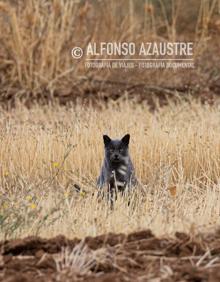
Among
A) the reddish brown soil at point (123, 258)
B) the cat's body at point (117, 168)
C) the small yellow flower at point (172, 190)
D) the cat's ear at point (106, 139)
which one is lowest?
the reddish brown soil at point (123, 258)

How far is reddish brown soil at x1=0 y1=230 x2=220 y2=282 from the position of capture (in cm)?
455

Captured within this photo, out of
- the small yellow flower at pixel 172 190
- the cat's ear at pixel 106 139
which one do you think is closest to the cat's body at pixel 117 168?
the cat's ear at pixel 106 139

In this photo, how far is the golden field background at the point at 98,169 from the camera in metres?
6.02

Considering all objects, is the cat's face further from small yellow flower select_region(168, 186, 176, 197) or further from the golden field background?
small yellow flower select_region(168, 186, 176, 197)

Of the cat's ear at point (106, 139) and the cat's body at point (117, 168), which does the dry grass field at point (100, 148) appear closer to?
the cat's body at point (117, 168)

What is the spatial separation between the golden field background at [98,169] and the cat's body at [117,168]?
0.18 metres

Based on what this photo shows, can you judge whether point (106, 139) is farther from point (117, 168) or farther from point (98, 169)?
point (98, 169)

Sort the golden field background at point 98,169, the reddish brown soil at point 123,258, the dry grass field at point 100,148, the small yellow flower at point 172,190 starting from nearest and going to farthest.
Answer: the reddish brown soil at point 123,258
the dry grass field at point 100,148
the golden field background at point 98,169
the small yellow flower at point 172,190

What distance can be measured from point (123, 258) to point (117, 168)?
2876 millimetres

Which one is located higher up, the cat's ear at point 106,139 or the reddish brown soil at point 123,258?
the cat's ear at point 106,139

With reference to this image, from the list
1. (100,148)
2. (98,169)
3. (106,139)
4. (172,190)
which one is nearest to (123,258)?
(172,190)

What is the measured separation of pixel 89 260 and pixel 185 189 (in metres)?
3.16

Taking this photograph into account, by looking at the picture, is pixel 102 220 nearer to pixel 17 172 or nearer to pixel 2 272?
pixel 2 272

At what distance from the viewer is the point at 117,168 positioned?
25.3ft
